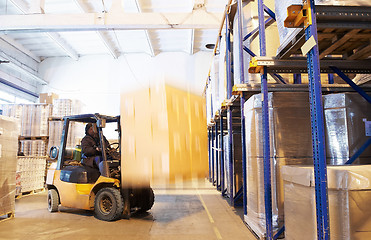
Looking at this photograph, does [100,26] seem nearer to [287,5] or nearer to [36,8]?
[36,8]

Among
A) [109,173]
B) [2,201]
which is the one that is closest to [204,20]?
[109,173]

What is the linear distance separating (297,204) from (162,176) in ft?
4.91

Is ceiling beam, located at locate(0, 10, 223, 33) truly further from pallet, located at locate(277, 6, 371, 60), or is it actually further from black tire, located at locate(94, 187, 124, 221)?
pallet, located at locate(277, 6, 371, 60)

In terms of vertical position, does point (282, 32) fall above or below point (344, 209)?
above

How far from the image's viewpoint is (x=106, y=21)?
7.93m

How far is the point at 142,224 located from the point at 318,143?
3691 millimetres

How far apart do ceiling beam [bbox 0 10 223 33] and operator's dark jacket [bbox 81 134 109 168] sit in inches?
150

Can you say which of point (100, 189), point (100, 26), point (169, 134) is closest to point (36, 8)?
point (100, 26)

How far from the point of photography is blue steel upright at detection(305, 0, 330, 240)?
2.07 m

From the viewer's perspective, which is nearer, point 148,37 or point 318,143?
point 318,143

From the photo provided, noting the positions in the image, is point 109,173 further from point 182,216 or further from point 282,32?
point 282,32

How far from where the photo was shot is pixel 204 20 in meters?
8.06

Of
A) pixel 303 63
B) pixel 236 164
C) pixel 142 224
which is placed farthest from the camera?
pixel 236 164

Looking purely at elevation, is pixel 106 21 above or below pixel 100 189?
above
